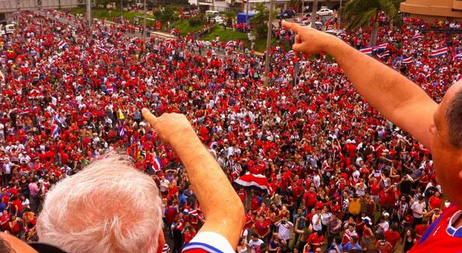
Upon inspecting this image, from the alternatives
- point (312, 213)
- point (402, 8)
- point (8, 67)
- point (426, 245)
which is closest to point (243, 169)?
point (312, 213)

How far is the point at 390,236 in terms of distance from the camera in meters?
9.73

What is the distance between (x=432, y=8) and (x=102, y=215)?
37.8 metres

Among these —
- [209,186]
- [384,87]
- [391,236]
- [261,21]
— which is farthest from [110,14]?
[209,186]

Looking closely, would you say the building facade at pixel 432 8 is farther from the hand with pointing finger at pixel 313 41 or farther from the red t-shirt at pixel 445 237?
the red t-shirt at pixel 445 237

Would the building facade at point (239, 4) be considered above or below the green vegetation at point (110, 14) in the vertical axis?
above

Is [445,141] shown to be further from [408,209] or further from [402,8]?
[402,8]

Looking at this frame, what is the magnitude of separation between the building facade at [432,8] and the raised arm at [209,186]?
36.2 meters

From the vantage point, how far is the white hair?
1281 millimetres

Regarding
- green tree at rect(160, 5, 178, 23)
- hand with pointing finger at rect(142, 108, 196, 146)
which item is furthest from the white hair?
green tree at rect(160, 5, 178, 23)

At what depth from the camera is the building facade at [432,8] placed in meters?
33.7

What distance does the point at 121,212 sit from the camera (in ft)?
4.35

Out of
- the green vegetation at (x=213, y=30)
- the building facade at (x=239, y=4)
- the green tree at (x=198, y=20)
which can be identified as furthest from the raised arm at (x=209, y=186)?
the building facade at (x=239, y=4)

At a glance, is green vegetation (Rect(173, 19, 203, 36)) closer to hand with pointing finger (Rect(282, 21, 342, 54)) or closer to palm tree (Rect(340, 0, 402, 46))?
palm tree (Rect(340, 0, 402, 46))

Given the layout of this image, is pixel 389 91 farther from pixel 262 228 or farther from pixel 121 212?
pixel 262 228
